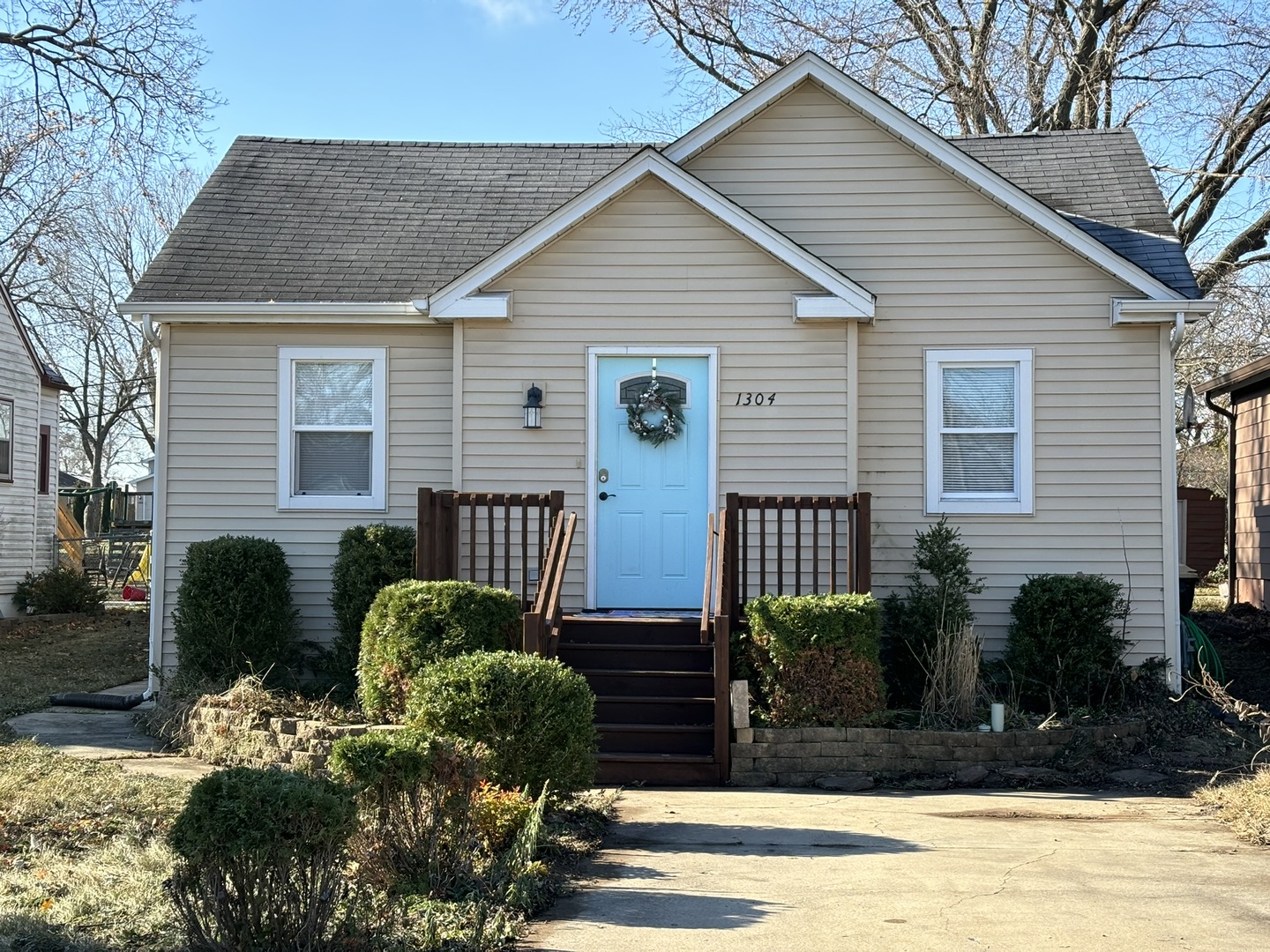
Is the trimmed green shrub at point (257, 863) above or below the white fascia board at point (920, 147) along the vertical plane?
below

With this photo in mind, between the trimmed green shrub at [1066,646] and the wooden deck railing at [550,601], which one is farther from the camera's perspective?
the trimmed green shrub at [1066,646]

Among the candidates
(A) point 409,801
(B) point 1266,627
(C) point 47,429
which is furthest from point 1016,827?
(C) point 47,429

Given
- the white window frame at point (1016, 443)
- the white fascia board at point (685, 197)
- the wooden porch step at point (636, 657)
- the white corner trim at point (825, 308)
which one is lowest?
the wooden porch step at point (636, 657)

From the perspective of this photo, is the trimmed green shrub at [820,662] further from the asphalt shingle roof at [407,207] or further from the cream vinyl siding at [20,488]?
the cream vinyl siding at [20,488]

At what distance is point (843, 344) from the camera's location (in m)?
10.7

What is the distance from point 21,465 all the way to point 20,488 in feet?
1.16

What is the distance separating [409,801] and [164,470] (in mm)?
6728

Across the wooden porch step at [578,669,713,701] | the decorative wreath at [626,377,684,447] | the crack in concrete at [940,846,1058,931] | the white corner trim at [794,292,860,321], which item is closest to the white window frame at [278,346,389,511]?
the decorative wreath at [626,377,684,447]

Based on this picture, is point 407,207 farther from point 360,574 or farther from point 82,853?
point 82,853

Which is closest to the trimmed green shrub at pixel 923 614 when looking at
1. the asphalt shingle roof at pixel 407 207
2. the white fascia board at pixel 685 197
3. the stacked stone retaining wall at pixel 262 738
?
the white fascia board at pixel 685 197

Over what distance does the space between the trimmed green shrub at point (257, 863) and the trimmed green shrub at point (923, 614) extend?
21.6 feet

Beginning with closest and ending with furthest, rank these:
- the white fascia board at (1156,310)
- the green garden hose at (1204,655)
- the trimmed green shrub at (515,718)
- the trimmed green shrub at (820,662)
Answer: the trimmed green shrub at (515,718) → the trimmed green shrub at (820,662) → the white fascia board at (1156,310) → the green garden hose at (1204,655)

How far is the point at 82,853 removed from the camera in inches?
236

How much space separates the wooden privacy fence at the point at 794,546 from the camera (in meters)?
9.59
